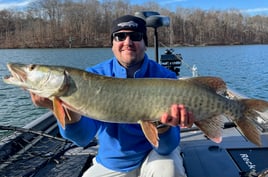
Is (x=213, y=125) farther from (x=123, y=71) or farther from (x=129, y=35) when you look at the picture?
(x=129, y=35)

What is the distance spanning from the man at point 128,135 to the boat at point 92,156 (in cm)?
65

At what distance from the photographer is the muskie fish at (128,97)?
2426 millimetres

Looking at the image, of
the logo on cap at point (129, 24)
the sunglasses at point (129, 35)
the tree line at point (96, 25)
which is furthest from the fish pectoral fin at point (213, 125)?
the tree line at point (96, 25)

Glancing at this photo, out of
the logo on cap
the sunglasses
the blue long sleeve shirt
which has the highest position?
the logo on cap

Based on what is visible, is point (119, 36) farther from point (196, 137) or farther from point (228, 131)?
point (228, 131)

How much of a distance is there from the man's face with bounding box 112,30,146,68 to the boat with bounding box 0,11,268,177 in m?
1.29

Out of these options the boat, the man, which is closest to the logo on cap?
the man

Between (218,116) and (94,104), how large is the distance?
939mm


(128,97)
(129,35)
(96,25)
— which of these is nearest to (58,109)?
(128,97)

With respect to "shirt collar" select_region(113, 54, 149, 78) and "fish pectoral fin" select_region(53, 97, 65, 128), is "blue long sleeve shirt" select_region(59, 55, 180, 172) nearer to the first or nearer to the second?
Answer: "shirt collar" select_region(113, 54, 149, 78)

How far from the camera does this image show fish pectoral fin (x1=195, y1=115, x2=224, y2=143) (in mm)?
2592

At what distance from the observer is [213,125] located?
8.56 ft

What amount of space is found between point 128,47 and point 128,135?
2.54 feet

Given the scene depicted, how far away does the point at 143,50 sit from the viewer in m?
3.13
